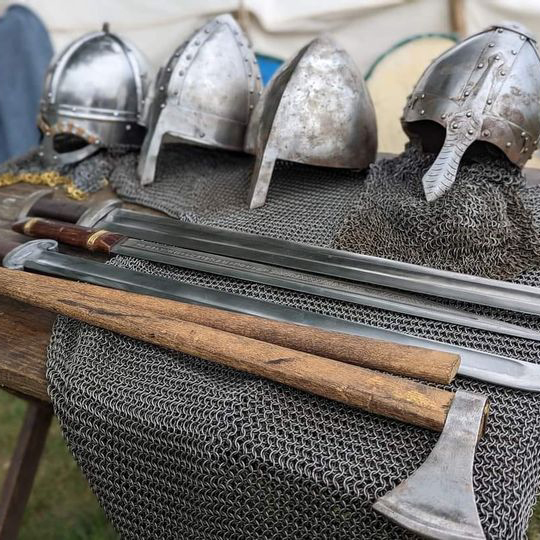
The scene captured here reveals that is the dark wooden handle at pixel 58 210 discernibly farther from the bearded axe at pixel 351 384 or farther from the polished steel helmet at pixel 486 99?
the polished steel helmet at pixel 486 99

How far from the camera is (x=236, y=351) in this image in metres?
0.94

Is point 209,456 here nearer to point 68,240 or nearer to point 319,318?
point 319,318

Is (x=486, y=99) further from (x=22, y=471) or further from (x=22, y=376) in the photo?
(x=22, y=471)

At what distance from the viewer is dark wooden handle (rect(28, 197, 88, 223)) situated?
1.51m

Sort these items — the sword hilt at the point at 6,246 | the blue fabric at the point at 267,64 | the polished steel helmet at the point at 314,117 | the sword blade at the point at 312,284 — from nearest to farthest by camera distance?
the sword blade at the point at 312,284 < the sword hilt at the point at 6,246 < the polished steel helmet at the point at 314,117 < the blue fabric at the point at 267,64

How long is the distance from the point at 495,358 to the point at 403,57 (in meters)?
1.95

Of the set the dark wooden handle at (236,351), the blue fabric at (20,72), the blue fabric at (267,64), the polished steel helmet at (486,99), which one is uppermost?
the polished steel helmet at (486,99)

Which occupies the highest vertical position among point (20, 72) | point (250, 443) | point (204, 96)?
point (204, 96)

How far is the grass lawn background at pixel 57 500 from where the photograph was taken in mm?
1944

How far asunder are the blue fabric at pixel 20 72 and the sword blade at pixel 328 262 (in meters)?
2.13

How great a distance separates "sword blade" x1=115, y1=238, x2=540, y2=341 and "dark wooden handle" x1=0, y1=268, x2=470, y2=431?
173mm

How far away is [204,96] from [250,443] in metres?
1.10

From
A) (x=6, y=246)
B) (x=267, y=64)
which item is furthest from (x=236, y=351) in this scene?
(x=267, y=64)

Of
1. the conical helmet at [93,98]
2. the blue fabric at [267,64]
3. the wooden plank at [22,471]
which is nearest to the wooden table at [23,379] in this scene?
the wooden plank at [22,471]
